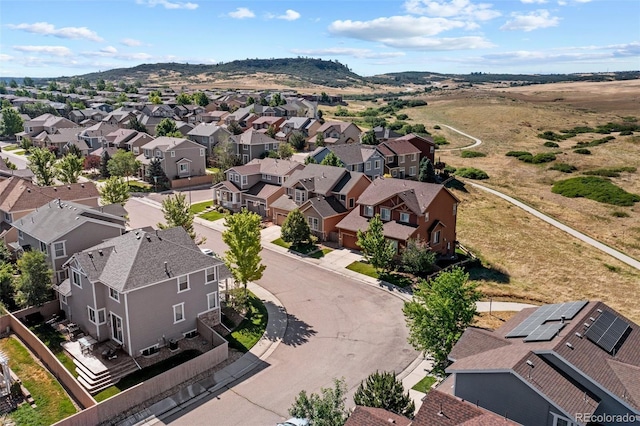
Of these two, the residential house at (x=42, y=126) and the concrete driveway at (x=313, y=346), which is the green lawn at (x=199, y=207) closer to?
the concrete driveway at (x=313, y=346)

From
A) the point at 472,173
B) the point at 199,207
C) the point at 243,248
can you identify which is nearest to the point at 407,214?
the point at 243,248

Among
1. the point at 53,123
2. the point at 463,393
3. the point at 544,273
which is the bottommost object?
the point at 544,273

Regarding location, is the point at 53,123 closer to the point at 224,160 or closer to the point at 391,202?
the point at 224,160

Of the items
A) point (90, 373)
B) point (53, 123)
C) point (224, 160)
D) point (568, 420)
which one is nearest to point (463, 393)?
point (568, 420)

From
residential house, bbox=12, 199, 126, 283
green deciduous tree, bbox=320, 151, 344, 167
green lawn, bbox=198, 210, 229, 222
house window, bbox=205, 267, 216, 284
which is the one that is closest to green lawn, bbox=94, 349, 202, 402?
house window, bbox=205, 267, 216, 284

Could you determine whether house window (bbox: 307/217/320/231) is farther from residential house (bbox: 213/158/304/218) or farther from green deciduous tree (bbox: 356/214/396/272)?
green deciduous tree (bbox: 356/214/396/272)

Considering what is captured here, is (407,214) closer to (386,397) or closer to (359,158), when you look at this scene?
(386,397)
